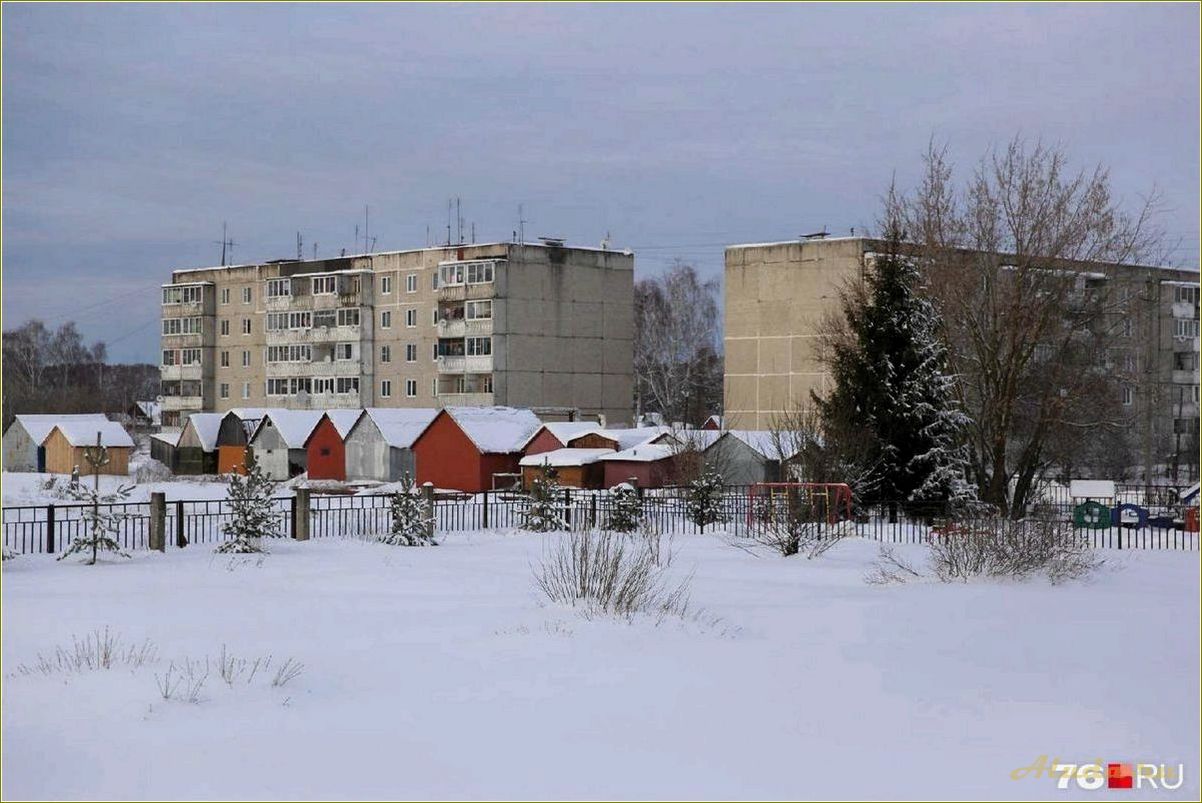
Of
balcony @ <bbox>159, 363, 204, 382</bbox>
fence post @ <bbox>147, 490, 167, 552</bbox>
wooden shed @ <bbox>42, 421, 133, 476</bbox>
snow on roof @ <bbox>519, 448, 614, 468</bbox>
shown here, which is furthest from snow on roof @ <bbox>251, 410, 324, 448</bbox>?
fence post @ <bbox>147, 490, 167, 552</bbox>

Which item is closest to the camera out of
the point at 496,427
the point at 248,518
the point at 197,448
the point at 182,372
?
the point at 248,518

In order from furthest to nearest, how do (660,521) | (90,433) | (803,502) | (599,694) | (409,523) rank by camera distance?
(90,433) < (660,521) < (409,523) < (803,502) < (599,694)

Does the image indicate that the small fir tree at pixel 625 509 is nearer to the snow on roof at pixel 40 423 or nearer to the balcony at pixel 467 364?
the balcony at pixel 467 364

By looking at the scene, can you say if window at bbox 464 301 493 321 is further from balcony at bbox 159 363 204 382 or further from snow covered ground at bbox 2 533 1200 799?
snow covered ground at bbox 2 533 1200 799

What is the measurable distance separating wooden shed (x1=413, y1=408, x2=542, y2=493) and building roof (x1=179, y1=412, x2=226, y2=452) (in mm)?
18237

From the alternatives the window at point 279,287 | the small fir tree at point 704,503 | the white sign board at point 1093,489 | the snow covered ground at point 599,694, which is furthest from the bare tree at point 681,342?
the snow covered ground at point 599,694

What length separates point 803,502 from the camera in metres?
24.1

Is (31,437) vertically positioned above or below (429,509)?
above

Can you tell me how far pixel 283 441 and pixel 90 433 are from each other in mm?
9923

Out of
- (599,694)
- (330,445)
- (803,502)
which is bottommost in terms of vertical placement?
(599,694)

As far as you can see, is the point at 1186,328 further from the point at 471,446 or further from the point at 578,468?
the point at 471,446

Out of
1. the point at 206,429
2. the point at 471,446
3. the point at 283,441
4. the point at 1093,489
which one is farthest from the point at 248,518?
the point at 206,429

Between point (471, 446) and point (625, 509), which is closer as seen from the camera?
point (625, 509)

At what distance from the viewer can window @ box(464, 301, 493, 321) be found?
7119 centimetres
